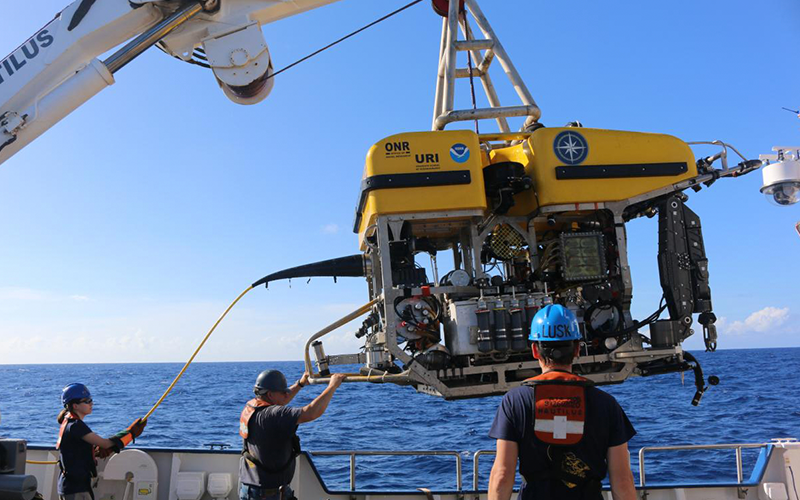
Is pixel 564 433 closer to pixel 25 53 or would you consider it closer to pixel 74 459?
pixel 74 459

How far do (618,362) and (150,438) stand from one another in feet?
66.5

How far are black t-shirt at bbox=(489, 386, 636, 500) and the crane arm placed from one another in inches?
220

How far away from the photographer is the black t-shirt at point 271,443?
5.14 metres

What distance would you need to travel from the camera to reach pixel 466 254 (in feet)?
29.2

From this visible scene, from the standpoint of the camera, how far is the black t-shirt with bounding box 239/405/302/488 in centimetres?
514

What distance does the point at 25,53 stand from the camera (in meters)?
6.82

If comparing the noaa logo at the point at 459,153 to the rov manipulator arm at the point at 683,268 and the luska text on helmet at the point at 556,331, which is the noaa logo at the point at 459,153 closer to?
the rov manipulator arm at the point at 683,268

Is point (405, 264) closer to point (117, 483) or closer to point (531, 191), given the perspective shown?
point (531, 191)

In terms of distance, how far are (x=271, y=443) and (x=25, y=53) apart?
512 cm

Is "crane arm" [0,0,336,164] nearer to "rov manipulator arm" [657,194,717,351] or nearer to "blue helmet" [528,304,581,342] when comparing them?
"rov manipulator arm" [657,194,717,351]

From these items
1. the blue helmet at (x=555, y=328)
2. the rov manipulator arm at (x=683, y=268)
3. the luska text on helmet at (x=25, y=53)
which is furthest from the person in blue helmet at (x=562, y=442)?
the luska text on helmet at (x=25, y=53)

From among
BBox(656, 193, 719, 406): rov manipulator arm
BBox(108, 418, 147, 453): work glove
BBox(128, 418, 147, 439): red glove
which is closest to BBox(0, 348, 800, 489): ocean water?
BBox(128, 418, 147, 439): red glove

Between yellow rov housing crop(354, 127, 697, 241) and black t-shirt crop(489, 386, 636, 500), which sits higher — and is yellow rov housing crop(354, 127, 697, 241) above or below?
above

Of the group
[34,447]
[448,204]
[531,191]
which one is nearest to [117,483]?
[34,447]
